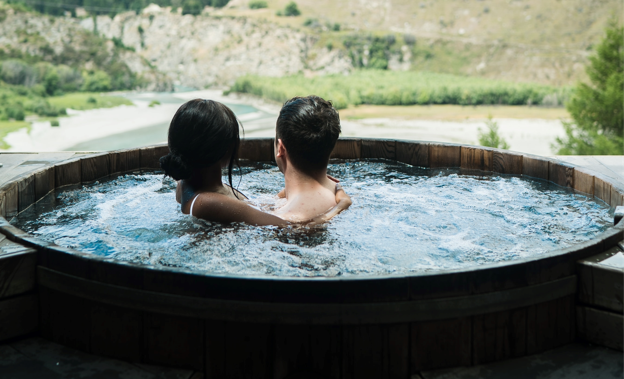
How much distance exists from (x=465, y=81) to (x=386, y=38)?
39.5 ft

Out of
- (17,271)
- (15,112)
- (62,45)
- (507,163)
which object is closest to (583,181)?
(507,163)

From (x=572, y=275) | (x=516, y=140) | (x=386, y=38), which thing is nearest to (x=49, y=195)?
(x=572, y=275)

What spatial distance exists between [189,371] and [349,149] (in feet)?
8.92

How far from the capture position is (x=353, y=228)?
91.3 inches

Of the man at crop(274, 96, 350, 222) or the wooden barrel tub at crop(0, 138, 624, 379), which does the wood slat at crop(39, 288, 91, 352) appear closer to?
the wooden barrel tub at crop(0, 138, 624, 379)

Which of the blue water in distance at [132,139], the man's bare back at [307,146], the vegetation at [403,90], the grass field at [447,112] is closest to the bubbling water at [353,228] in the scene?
the man's bare back at [307,146]

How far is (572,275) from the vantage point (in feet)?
5.48

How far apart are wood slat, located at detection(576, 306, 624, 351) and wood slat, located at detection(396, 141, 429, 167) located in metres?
2.21

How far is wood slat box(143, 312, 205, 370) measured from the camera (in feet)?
4.96

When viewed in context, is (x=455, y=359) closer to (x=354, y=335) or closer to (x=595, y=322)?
(x=354, y=335)

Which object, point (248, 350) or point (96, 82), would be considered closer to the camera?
point (248, 350)

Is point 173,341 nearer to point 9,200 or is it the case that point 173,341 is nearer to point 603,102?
point 9,200

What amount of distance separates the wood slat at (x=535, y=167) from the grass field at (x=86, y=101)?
25.8m

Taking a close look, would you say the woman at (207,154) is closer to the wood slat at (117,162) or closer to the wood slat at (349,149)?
the wood slat at (117,162)
